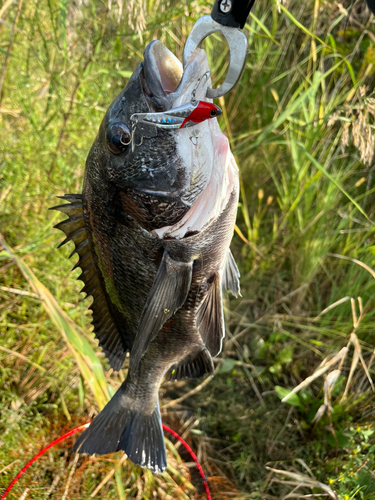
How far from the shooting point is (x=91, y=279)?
5.11 ft

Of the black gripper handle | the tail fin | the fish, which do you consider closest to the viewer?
the black gripper handle

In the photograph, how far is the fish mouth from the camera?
996 mm

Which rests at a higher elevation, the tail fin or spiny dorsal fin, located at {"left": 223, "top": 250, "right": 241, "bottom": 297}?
spiny dorsal fin, located at {"left": 223, "top": 250, "right": 241, "bottom": 297}

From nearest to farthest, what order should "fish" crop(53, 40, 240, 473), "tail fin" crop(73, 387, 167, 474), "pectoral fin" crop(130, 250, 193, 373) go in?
"fish" crop(53, 40, 240, 473), "pectoral fin" crop(130, 250, 193, 373), "tail fin" crop(73, 387, 167, 474)

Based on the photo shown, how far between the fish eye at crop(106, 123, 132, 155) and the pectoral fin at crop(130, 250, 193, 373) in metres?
0.36

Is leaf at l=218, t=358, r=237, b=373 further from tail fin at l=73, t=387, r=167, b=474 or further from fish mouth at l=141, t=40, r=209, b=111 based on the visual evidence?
fish mouth at l=141, t=40, r=209, b=111

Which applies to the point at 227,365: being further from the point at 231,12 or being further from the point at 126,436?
the point at 231,12

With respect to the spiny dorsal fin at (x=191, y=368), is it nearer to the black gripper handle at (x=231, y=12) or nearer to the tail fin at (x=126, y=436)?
the tail fin at (x=126, y=436)

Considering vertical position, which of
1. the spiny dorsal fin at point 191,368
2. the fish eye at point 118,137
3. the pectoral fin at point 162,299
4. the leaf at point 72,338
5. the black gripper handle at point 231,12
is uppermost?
the black gripper handle at point 231,12

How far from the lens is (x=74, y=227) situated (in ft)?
4.81

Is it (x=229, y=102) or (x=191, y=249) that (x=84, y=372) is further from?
(x=229, y=102)

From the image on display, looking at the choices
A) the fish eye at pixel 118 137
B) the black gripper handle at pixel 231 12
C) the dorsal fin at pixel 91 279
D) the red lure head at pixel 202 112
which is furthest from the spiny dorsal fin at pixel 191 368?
the black gripper handle at pixel 231 12

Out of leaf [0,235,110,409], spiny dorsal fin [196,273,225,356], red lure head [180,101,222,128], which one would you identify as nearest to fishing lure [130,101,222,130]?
red lure head [180,101,222,128]

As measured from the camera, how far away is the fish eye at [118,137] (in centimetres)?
114
